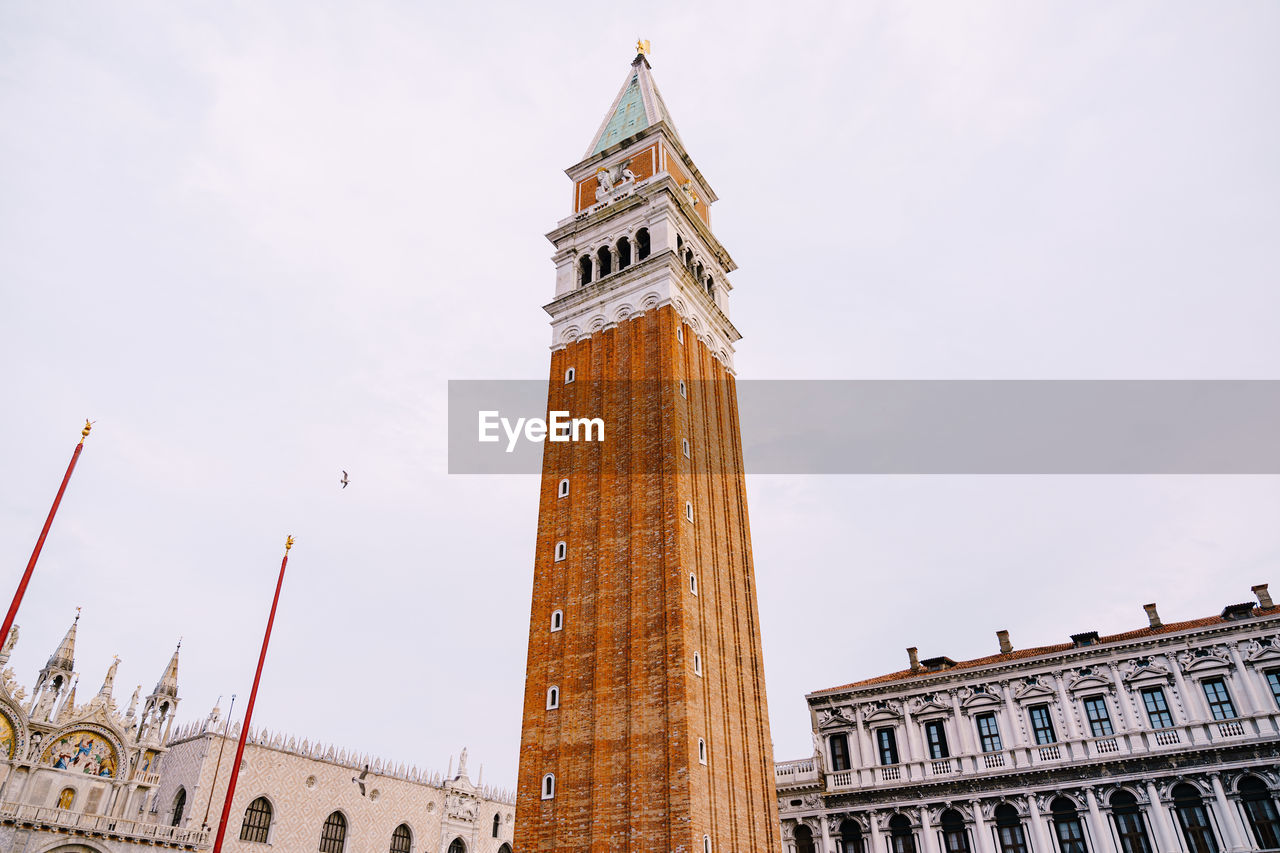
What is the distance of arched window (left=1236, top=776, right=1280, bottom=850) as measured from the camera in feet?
97.6

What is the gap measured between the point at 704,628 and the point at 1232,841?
21.2m

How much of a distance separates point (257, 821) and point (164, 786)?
17.9 ft

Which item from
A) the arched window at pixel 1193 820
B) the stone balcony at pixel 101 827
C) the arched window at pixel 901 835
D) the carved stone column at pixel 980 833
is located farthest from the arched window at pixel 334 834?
the arched window at pixel 1193 820

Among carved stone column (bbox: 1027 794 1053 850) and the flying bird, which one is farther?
the flying bird

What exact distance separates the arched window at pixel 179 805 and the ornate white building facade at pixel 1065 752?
30.4 meters

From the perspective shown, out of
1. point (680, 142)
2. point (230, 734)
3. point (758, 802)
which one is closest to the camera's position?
point (758, 802)

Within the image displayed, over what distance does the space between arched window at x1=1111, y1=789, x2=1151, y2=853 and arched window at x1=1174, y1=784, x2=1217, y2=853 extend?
1.35m

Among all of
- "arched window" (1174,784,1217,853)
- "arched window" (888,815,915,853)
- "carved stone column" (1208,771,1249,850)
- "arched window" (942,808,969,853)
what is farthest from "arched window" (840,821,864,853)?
"carved stone column" (1208,771,1249,850)

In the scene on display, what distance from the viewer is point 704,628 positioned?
3042 cm

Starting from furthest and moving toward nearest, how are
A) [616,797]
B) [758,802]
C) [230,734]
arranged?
1. [230,734]
2. [758,802]
3. [616,797]

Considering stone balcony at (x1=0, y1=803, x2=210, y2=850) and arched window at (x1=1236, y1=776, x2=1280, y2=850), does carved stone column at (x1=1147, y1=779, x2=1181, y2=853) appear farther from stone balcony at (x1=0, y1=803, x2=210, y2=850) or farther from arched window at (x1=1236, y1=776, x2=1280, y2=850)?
stone balcony at (x1=0, y1=803, x2=210, y2=850)

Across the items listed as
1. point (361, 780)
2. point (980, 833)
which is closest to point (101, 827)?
point (361, 780)

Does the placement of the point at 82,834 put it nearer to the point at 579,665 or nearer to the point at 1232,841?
the point at 579,665

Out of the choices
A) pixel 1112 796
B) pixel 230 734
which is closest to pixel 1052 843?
pixel 1112 796
